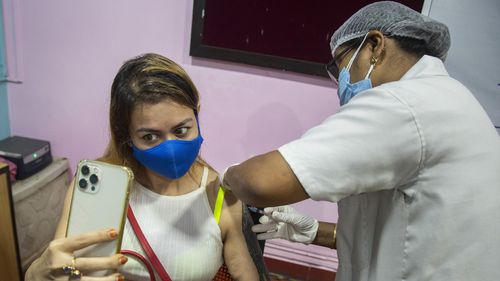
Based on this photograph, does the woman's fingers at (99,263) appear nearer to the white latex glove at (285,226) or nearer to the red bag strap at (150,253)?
the red bag strap at (150,253)

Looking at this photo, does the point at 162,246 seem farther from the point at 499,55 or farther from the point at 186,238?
the point at 499,55

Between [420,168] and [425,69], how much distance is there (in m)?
0.24

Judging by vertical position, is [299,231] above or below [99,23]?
below

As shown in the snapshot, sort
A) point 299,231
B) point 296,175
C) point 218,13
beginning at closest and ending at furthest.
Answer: point 296,175, point 299,231, point 218,13

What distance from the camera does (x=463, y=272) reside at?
0.81m

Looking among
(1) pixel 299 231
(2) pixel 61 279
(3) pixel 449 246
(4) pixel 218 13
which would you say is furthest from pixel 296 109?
(2) pixel 61 279

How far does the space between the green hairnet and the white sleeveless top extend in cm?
72

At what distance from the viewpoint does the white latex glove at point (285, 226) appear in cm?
128

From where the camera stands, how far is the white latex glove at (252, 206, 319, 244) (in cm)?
128

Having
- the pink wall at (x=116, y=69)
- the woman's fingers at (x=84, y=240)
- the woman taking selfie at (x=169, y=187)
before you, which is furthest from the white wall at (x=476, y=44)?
the woman's fingers at (x=84, y=240)

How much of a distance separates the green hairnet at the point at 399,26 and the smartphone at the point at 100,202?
0.70 m

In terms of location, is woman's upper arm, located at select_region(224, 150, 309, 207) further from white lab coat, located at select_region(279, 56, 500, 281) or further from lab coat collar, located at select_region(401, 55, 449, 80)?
lab coat collar, located at select_region(401, 55, 449, 80)

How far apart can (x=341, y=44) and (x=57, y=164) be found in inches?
80.9

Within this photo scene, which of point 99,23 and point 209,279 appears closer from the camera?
point 209,279
